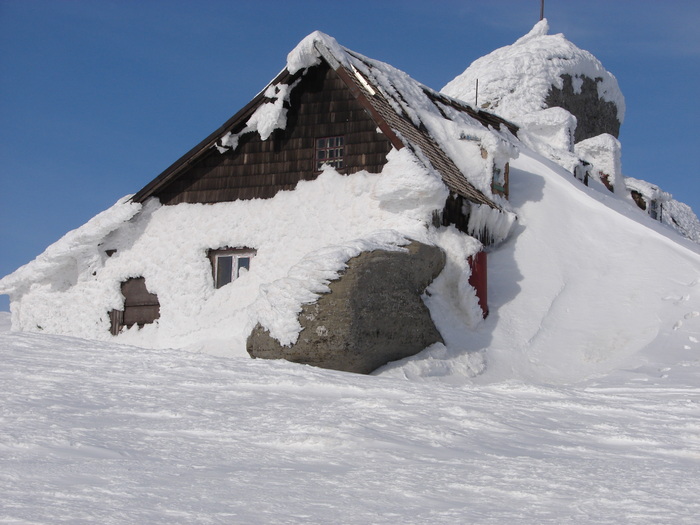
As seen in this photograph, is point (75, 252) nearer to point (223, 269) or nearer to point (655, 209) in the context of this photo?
point (223, 269)

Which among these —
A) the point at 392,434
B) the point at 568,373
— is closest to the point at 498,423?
the point at 392,434

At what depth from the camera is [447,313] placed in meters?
14.5

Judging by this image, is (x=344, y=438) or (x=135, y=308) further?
(x=135, y=308)

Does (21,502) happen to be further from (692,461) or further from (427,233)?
(427,233)

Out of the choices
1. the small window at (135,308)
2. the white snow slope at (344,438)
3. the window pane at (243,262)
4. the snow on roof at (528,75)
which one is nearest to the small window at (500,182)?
the white snow slope at (344,438)

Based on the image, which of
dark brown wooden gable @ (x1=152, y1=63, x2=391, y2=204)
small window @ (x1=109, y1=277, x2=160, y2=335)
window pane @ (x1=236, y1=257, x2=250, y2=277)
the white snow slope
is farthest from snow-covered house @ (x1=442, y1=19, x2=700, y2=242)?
the white snow slope

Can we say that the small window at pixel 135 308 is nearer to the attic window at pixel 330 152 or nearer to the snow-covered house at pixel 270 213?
the snow-covered house at pixel 270 213

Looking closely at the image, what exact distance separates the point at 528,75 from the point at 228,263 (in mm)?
19010

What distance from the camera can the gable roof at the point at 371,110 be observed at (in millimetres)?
15717

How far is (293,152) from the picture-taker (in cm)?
1655

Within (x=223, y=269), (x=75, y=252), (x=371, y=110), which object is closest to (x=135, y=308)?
(x=75, y=252)

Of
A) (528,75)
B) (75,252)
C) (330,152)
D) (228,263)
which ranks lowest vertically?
(228,263)

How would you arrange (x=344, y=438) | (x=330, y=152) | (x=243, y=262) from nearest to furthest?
(x=344, y=438)
(x=330, y=152)
(x=243, y=262)

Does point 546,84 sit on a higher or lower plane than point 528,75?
lower
